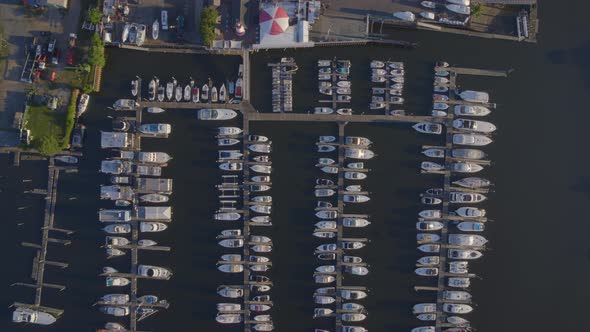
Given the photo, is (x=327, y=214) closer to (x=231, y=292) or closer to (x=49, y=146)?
(x=231, y=292)

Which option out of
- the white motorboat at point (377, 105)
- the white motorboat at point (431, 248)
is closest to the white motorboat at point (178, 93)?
the white motorboat at point (377, 105)

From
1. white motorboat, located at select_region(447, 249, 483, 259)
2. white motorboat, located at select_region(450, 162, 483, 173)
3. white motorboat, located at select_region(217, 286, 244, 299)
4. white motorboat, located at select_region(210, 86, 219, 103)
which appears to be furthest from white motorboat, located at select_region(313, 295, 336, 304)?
white motorboat, located at select_region(210, 86, 219, 103)

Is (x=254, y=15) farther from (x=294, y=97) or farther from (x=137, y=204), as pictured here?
(x=137, y=204)

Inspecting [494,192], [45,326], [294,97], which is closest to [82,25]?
[294,97]

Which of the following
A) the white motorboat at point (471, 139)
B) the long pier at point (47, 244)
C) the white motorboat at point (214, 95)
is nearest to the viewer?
the white motorboat at point (471, 139)

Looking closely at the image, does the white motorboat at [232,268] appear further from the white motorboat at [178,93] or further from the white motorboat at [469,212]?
the white motorboat at [469,212]

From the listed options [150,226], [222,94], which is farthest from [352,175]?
[150,226]
